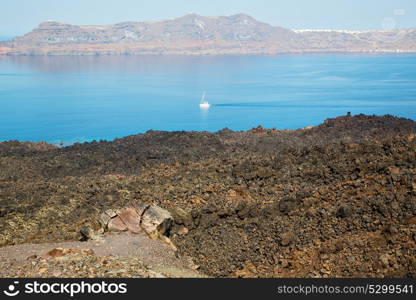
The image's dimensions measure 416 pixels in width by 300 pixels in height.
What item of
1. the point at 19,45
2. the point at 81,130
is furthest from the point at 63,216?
the point at 19,45

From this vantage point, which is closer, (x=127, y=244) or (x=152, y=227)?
(x=127, y=244)

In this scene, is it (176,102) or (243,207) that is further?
(176,102)

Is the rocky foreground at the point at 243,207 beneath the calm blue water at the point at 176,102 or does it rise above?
above

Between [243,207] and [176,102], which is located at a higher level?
[243,207]

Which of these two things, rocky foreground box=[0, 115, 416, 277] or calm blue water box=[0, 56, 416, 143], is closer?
rocky foreground box=[0, 115, 416, 277]

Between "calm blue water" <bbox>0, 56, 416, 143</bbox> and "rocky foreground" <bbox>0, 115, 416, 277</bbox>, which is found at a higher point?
"rocky foreground" <bbox>0, 115, 416, 277</bbox>

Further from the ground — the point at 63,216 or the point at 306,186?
the point at 306,186

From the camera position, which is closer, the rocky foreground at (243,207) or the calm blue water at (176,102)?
the rocky foreground at (243,207)

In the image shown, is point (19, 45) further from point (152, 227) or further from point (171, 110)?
point (152, 227)
